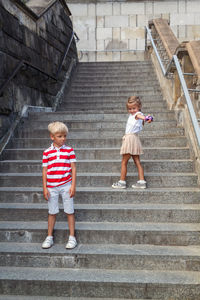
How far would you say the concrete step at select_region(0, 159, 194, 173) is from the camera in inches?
165

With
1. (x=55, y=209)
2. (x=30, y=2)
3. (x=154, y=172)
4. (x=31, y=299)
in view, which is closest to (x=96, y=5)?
(x=30, y=2)

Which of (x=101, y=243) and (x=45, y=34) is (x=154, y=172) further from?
(x=45, y=34)

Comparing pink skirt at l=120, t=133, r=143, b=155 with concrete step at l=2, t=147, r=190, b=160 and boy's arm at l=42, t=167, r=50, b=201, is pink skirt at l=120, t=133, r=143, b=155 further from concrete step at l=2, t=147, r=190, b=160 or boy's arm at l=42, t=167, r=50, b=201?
boy's arm at l=42, t=167, r=50, b=201

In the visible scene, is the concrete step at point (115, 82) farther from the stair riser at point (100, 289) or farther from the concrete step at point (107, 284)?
the stair riser at point (100, 289)

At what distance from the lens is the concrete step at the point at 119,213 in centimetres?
338

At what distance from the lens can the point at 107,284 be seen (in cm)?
262

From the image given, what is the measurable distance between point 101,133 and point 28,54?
88.2 inches

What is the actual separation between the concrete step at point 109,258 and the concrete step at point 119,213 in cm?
42

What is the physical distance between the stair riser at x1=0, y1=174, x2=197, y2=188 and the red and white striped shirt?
102 centimetres

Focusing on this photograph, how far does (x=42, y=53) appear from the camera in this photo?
6.72m

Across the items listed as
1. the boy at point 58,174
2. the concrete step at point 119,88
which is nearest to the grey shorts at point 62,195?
the boy at point 58,174

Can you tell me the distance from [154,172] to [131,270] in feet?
5.33

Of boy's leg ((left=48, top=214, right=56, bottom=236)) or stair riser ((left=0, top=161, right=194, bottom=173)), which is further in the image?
stair riser ((left=0, top=161, right=194, bottom=173))

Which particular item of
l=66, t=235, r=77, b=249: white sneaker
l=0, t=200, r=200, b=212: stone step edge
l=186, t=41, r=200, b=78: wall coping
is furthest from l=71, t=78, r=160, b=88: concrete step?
l=66, t=235, r=77, b=249: white sneaker
